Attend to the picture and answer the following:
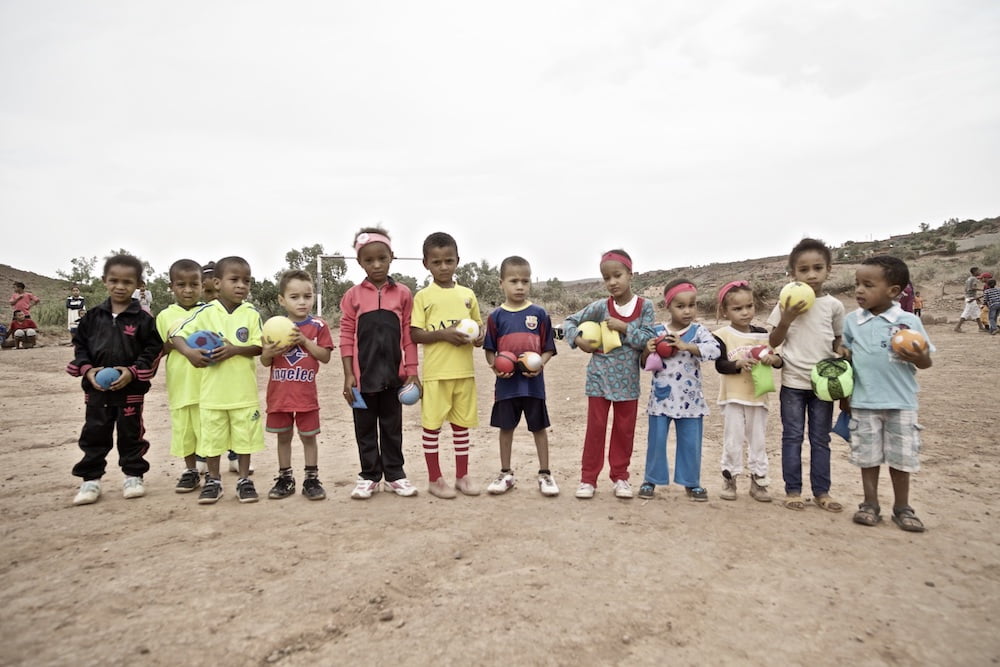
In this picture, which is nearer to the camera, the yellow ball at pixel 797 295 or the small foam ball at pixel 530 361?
the yellow ball at pixel 797 295

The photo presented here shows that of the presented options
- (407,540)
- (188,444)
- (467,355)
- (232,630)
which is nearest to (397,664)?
(232,630)

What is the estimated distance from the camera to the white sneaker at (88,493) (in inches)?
168

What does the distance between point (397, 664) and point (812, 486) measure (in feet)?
11.3

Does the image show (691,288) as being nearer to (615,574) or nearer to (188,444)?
(615,574)

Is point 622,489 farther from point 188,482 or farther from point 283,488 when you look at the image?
A: point 188,482

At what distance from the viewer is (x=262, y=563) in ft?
10.2

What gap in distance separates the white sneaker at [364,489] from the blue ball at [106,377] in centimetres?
195

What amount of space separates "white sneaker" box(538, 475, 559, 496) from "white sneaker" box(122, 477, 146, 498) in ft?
10.2

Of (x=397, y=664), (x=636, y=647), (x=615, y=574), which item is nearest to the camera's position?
(x=397, y=664)

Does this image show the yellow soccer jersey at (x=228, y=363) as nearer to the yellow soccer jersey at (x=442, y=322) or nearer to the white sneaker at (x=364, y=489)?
the white sneaker at (x=364, y=489)

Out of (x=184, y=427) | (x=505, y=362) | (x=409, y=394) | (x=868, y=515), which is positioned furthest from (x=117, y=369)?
(x=868, y=515)

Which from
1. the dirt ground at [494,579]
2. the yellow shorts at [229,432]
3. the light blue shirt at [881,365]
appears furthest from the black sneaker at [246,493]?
the light blue shirt at [881,365]

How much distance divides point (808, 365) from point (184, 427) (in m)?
4.80

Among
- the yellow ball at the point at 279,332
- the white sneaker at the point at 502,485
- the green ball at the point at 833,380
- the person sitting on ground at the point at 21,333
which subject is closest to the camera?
the green ball at the point at 833,380
